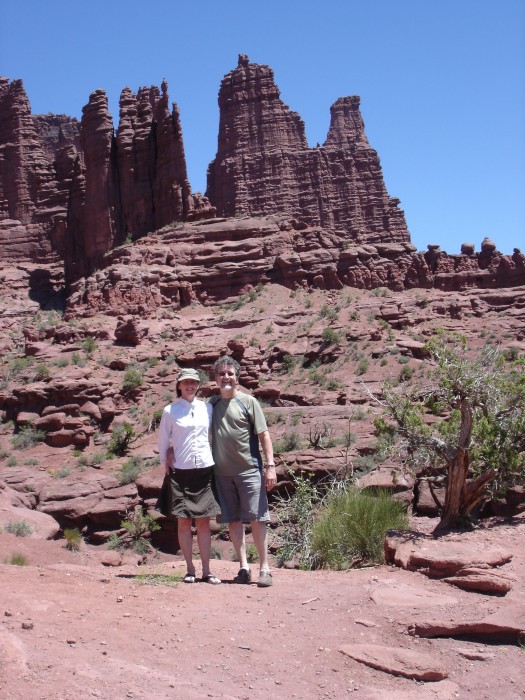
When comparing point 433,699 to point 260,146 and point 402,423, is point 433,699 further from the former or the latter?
point 260,146

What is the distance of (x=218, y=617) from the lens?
5.33 meters

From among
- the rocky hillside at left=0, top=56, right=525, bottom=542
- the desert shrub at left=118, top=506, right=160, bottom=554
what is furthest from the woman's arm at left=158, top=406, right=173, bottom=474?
the desert shrub at left=118, top=506, right=160, bottom=554

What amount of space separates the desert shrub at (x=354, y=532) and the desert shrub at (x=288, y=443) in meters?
10.8

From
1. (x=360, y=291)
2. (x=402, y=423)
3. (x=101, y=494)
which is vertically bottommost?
(x=101, y=494)

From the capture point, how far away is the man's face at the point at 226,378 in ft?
22.1

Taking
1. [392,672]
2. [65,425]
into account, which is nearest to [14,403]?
[65,425]

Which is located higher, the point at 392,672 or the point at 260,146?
the point at 260,146

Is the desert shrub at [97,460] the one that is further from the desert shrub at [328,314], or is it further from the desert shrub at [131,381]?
the desert shrub at [328,314]

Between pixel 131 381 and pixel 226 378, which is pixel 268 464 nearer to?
pixel 226 378

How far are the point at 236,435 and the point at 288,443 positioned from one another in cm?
1333

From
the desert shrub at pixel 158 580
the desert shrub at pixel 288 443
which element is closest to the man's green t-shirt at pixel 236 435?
the desert shrub at pixel 158 580

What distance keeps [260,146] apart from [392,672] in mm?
57804

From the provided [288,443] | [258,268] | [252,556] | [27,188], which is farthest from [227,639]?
[27,188]

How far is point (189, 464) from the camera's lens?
261 inches
